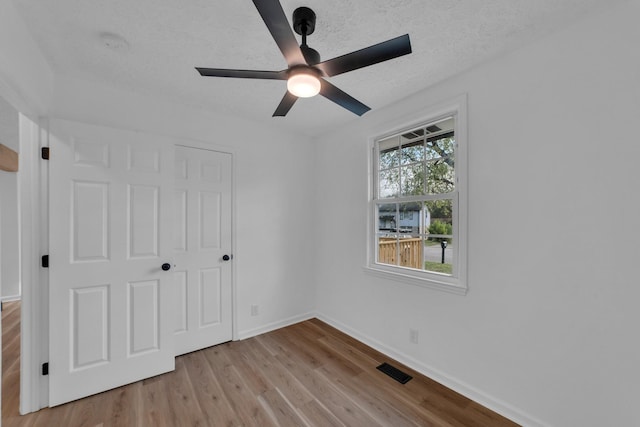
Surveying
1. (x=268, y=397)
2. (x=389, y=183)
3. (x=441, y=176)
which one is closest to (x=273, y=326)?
(x=268, y=397)

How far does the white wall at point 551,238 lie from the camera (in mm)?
1465

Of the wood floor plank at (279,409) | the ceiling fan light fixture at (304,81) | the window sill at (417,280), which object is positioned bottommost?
the wood floor plank at (279,409)

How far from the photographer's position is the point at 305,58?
1.37 meters

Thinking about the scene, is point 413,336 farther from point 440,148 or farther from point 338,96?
point 338,96

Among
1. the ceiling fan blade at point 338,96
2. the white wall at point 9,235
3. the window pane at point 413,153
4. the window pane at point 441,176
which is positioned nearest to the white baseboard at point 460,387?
the window pane at point 441,176

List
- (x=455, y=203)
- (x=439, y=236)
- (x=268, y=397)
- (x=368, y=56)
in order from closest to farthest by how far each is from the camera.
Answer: (x=368, y=56) < (x=268, y=397) < (x=455, y=203) < (x=439, y=236)

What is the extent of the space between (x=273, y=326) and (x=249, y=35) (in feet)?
9.93

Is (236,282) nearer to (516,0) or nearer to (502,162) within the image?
(502,162)

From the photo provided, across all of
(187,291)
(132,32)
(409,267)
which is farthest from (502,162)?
(187,291)

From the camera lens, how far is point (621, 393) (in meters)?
1.46

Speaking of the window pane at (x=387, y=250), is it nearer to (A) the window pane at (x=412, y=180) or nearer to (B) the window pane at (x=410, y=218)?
(B) the window pane at (x=410, y=218)

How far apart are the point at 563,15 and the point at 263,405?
324 cm

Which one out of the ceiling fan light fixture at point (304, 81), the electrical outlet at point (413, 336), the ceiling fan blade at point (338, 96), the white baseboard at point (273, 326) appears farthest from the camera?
the white baseboard at point (273, 326)

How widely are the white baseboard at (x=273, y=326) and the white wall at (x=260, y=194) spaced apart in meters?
0.01
